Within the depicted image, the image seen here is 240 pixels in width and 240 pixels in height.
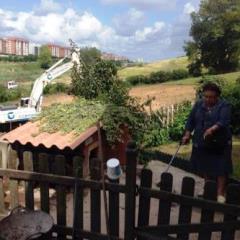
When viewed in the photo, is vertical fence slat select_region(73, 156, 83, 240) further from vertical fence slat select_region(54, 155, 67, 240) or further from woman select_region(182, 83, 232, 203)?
woman select_region(182, 83, 232, 203)

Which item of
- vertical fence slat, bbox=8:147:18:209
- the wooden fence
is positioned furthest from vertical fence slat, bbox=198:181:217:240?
vertical fence slat, bbox=8:147:18:209

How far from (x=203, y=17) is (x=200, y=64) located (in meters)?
7.97

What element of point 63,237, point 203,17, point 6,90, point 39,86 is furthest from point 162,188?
point 203,17

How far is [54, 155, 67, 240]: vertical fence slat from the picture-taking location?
483cm

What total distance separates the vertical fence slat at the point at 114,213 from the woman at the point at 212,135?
6.24 ft

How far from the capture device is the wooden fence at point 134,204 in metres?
4.20

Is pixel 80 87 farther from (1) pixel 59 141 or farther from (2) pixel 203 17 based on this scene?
(2) pixel 203 17

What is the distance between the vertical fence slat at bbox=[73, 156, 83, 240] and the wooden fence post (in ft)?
1.87

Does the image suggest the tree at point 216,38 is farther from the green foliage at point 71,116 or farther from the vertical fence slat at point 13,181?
the vertical fence slat at point 13,181

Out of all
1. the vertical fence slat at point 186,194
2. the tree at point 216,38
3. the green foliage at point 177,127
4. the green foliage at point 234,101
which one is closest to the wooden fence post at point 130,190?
the vertical fence slat at point 186,194

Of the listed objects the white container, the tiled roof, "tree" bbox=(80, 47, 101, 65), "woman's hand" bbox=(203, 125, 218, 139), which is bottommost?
the tiled roof

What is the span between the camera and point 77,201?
4859mm

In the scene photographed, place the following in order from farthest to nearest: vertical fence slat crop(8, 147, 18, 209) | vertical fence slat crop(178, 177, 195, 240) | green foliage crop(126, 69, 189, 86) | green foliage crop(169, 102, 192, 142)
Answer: green foliage crop(126, 69, 189, 86)
green foliage crop(169, 102, 192, 142)
vertical fence slat crop(8, 147, 18, 209)
vertical fence slat crop(178, 177, 195, 240)

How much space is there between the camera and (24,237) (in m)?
4.70
